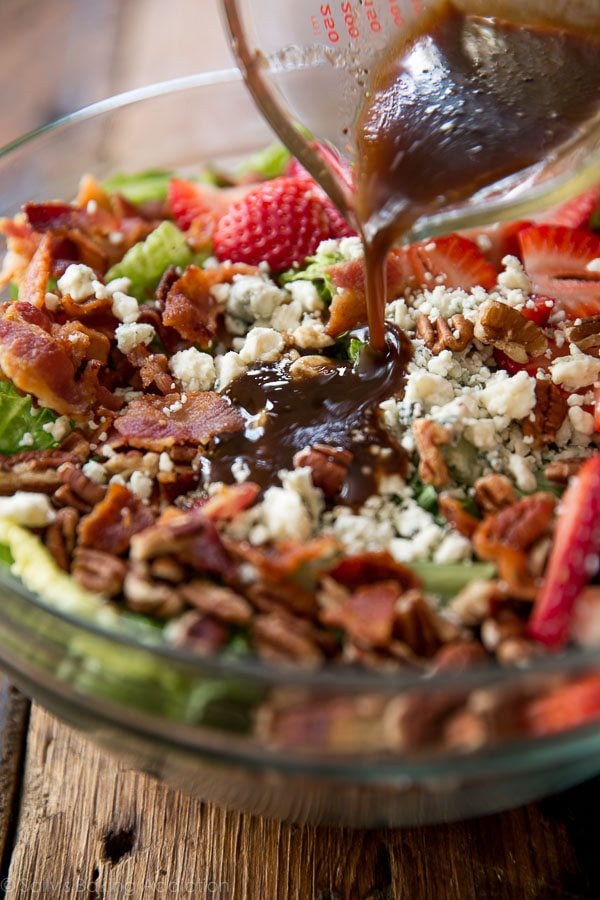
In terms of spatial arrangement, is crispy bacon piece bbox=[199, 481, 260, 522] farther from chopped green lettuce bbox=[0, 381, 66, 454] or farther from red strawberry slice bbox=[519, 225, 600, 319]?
red strawberry slice bbox=[519, 225, 600, 319]

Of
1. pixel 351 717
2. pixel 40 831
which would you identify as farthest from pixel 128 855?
pixel 351 717

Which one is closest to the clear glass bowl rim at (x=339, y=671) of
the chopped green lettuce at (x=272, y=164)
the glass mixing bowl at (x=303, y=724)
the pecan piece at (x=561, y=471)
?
the glass mixing bowl at (x=303, y=724)

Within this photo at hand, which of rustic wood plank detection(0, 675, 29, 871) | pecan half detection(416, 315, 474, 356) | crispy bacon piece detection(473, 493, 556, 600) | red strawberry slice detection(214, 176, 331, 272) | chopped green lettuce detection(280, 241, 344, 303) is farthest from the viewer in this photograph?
red strawberry slice detection(214, 176, 331, 272)

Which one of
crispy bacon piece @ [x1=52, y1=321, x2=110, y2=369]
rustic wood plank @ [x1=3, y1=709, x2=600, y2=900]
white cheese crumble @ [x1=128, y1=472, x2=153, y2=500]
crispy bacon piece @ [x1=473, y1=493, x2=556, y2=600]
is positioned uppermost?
crispy bacon piece @ [x1=52, y1=321, x2=110, y2=369]

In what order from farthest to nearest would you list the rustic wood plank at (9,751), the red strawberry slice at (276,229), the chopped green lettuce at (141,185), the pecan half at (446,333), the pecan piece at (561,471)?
1. the chopped green lettuce at (141,185)
2. the red strawberry slice at (276,229)
3. the pecan half at (446,333)
4. the rustic wood plank at (9,751)
5. the pecan piece at (561,471)

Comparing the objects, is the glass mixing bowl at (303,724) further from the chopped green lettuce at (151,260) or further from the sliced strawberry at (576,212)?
the sliced strawberry at (576,212)

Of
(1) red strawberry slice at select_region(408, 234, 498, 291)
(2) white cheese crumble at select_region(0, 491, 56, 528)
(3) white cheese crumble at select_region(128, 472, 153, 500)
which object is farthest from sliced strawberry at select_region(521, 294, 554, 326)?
(2) white cheese crumble at select_region(0, 491, 56, 528)
